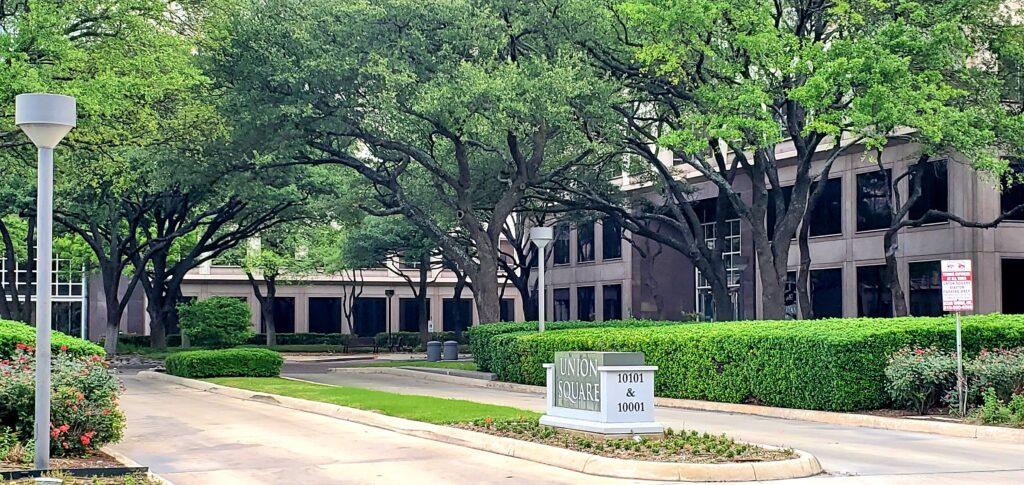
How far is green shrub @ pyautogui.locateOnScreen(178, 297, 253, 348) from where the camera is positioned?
169 feet

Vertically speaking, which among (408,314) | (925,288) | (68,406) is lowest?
(408,314)

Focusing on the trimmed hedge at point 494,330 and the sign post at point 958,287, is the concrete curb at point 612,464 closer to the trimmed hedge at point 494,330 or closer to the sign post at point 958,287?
the sign post at point 958,287

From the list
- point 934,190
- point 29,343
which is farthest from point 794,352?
point 934,190

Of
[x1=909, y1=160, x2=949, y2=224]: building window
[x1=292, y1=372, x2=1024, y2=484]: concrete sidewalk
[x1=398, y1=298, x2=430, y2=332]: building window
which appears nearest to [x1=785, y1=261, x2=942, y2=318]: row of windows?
[x1=909, y1=160, x2=949, y2=224]: building window

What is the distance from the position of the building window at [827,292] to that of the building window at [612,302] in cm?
1524

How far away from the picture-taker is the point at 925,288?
133 ft

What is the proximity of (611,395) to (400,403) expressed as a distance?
7517 millimetres

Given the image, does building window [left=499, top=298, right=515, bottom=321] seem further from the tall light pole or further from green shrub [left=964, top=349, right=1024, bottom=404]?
the tall light pole

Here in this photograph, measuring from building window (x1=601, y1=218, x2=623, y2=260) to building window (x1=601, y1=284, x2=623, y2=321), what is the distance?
62.8 inches

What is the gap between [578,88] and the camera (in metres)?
31.1

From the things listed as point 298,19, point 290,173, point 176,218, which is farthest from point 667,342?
point 176,218

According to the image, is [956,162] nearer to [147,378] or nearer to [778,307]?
[778,307]

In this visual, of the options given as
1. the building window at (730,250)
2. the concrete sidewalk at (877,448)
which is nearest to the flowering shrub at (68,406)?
the concrete sidewalk at (877,448)

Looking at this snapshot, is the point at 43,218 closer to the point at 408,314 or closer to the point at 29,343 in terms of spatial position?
the point at 29,343
